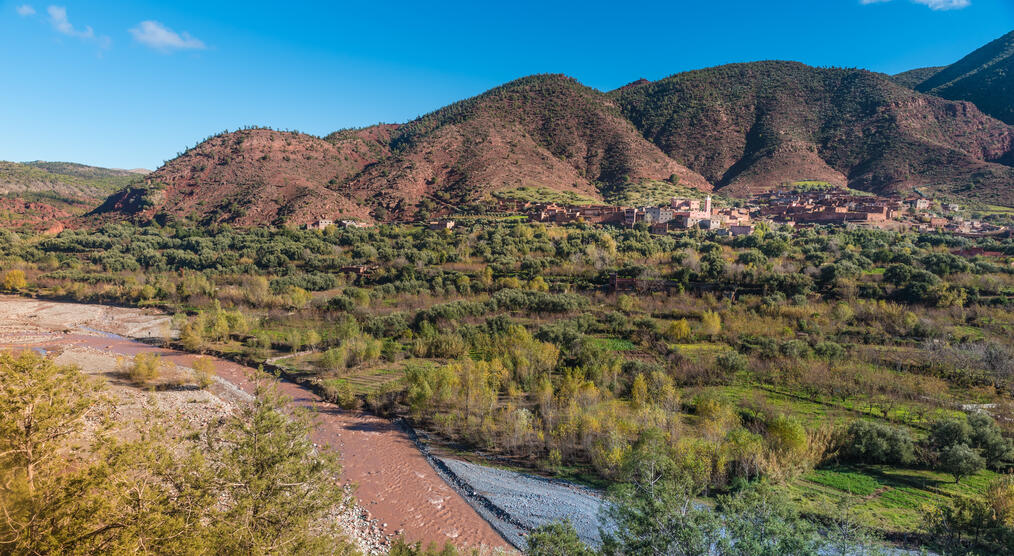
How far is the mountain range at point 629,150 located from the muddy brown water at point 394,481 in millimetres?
64820

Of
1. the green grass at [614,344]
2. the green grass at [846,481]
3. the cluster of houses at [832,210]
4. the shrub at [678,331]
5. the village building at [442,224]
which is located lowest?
the green grass at [846,481]

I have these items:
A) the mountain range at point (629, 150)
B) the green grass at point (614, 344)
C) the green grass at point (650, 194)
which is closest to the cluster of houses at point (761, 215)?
the green grass at point (650, 194)

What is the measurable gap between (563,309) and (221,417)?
2849cm

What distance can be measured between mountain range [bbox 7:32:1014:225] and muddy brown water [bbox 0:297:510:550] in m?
64.8

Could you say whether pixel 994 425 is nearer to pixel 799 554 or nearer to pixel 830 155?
pixel 799 554

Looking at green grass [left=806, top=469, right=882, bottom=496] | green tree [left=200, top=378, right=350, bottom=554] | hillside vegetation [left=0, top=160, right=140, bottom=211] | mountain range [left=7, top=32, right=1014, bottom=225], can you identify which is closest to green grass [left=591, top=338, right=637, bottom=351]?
green grass [left=806, top=469, right=882, bottom=496]

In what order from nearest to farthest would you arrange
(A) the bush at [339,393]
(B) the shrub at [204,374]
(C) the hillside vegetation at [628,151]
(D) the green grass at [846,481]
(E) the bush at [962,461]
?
(E) the bush at [962,461]
(D) the green grass at [846,481]
(A) the bush at [339,393]
(B) the shrub at [204,374]
(C) the hillside vegetation at [628,151]

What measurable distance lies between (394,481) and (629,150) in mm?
106379

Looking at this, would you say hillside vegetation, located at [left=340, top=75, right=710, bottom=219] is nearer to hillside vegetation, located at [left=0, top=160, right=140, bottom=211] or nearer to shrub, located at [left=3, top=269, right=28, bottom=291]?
shrub, located at [left=3, top=269, right=28, bottom=291]

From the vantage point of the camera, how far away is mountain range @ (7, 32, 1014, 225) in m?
88.4

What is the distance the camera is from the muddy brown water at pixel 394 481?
54.9ft

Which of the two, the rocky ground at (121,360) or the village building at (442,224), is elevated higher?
the village building at (442,224)

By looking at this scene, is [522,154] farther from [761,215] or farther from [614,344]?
[614,344]

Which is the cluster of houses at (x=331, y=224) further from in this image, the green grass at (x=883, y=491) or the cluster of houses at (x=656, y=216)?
the green grass at (x=883, y=491)
